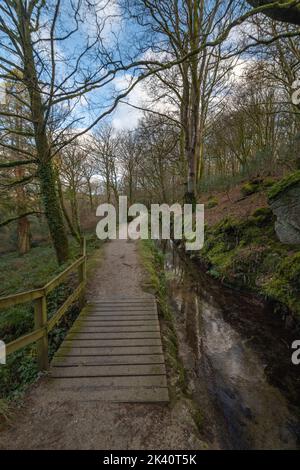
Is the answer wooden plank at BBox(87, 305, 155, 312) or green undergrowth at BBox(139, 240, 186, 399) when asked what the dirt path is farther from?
wooden plank at BBox(87, 305, 155, 312)

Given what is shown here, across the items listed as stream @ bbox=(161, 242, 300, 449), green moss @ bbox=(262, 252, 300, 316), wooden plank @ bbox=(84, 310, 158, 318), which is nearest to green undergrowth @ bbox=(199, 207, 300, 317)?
green moss @ bbox=(262, 252, 300, 316)

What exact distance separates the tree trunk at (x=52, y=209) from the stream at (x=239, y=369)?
12.8ft

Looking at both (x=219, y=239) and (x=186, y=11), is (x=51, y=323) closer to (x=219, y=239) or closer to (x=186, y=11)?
(x=219, y=239)

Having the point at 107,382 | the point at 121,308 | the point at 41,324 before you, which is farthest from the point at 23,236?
the point at 107,382

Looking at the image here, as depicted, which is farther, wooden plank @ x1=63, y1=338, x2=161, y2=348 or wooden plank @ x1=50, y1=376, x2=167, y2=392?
wooden plank @ x1=63, y1=338, x2=161, y2=348

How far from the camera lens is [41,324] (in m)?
2.83

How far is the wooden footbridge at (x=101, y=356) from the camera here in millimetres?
2544

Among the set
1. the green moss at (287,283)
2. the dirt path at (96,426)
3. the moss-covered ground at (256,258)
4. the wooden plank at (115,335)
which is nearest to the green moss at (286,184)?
the moss-covered ground at (256,258)

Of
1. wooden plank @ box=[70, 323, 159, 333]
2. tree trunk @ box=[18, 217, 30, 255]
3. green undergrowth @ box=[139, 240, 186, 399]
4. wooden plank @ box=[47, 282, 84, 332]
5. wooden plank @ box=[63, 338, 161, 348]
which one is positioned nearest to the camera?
green undergrowth @ box=[139, 240, 186, 399]

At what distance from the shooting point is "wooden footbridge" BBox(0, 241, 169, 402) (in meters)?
2.54

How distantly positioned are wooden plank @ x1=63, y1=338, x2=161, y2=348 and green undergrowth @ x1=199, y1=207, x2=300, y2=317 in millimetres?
3248

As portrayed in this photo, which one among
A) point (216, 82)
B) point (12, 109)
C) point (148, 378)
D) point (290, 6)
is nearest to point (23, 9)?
point (290, 6)

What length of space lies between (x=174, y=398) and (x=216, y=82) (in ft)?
49.8

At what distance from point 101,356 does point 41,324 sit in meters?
1.00
